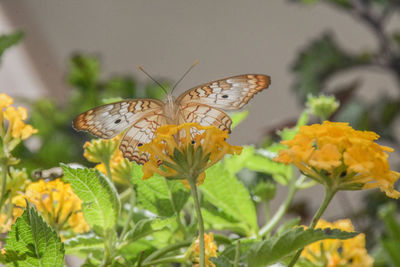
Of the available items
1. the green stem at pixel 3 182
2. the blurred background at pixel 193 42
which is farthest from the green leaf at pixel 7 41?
the blurred background at pixel 193 42

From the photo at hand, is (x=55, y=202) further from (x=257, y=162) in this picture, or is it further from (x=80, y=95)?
(x=80, y=95)

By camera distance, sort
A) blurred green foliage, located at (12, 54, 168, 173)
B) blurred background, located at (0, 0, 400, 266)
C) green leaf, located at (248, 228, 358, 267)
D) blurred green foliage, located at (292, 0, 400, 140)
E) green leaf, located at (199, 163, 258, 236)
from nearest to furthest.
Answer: green leaf, located at (248, 228, 358, 267), green leaf, located at (199, 163, 258, 236), blurred green foliage, located at (12, 54, 168, 173), blurred green foliage, located at (292, 0, 400, 140), blurred background, located at (0, 0, 400, 266)

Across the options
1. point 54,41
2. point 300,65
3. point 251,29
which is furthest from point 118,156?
point 54,41

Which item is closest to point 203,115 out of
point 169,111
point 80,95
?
point 169,111

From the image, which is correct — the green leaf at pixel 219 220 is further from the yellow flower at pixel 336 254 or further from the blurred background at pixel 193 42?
the blurred background at pixel 193 42

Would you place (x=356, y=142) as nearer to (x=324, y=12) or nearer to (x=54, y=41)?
(x=324, y=12)

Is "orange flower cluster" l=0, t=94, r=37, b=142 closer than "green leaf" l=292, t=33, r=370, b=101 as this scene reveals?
Yes

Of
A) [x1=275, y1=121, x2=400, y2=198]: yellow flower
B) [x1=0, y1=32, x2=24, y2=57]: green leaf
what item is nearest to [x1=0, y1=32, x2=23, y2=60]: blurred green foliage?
[x1=0, y1=32, x2=24, y2=57]: green leaf

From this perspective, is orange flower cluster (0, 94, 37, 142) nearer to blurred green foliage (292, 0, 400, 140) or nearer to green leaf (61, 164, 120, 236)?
green leaf (61, 164, 120, 236)
